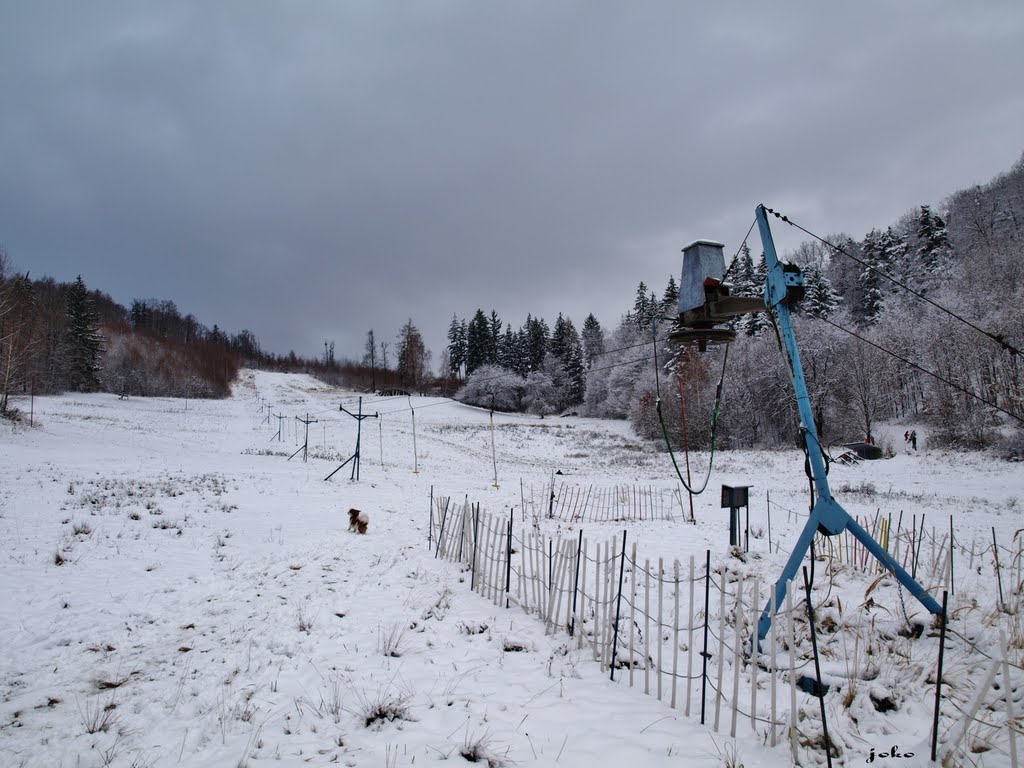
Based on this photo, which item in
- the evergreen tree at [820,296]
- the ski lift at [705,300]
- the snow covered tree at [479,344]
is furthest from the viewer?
the snow covered tree at [479,344]

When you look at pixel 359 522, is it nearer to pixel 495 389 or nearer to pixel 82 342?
pixel 495 389

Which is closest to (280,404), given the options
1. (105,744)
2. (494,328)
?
(494,328)

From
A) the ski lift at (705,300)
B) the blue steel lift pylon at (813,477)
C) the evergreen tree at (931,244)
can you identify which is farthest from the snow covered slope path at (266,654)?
the evergreen tree at (931,244)

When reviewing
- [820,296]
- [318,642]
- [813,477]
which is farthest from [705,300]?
[820,296]

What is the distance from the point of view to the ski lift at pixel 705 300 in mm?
5539

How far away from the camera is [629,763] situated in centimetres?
374

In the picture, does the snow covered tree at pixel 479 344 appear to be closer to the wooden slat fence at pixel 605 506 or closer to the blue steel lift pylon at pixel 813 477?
the wooden slat fence at pixel 605 506

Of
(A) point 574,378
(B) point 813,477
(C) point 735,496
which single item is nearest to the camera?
(B) point 813,477

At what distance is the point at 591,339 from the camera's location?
84688mm

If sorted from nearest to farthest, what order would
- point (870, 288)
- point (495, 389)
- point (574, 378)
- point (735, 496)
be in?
point (735, 496) < point (870, 288) < point (495, 389) < point (574, 378)

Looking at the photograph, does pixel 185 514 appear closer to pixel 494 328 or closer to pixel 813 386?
pixel 813 386

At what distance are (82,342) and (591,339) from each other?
2887 inches

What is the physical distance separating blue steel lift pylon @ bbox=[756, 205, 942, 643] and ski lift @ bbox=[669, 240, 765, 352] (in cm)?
29

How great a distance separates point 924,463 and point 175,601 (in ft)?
111
